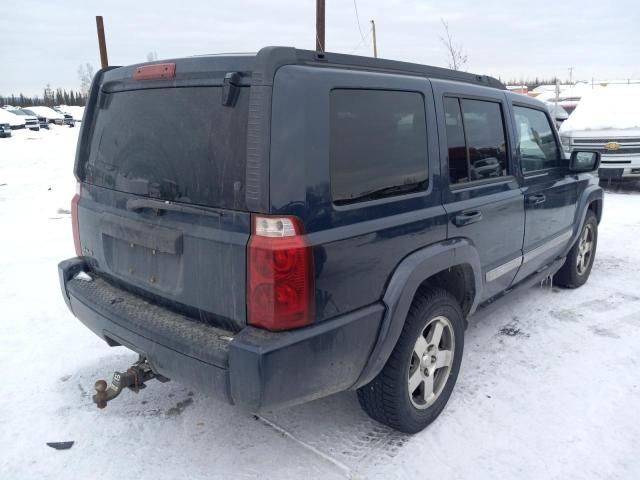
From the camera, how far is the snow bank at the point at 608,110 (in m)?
10.8

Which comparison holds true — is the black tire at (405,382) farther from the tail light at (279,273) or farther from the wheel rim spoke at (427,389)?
the tail light at (279,273)

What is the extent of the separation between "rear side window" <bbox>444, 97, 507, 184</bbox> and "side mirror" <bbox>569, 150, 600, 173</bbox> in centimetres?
110

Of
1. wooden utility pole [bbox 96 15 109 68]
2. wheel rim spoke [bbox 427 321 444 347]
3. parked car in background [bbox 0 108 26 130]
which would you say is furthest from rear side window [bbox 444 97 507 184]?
parked car in background [bbox 0 108 26 130]

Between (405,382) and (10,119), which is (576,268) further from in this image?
(10,119)

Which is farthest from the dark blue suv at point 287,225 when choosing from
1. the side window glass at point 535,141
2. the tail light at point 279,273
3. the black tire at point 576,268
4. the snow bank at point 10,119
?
the snow bank at point 10,119

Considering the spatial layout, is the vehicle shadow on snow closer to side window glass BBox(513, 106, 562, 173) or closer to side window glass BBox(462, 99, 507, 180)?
side window glass BBox(462, 99, 507, 180)

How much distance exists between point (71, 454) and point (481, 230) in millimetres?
2596

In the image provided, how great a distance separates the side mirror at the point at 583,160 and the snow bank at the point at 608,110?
753 cm

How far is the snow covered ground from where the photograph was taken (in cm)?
256

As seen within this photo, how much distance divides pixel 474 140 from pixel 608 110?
33.0ft

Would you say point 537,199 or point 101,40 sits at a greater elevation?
point 101,40

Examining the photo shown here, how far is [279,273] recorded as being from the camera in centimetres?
200

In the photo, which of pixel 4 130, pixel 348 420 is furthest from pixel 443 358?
pixel 4 130

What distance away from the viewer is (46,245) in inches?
257
